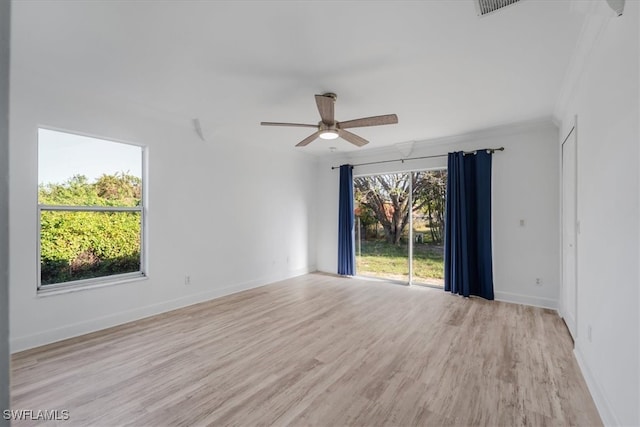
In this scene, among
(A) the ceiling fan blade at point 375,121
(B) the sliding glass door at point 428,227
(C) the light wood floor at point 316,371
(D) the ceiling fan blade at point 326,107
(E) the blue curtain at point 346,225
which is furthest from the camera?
(E) the blue curtain at point 346,225

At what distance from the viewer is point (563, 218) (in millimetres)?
3775

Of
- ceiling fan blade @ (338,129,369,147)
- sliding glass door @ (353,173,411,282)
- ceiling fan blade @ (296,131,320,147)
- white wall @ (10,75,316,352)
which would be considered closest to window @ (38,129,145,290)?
white wall @ (10,75,316,352)

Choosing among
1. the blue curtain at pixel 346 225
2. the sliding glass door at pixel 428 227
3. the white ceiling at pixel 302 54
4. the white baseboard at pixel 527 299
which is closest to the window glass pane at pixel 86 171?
the white ceiling at pixel 302 54

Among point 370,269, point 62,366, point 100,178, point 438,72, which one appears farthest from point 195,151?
→ point 370,269

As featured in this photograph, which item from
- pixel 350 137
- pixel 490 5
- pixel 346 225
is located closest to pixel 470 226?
pixel 346 225

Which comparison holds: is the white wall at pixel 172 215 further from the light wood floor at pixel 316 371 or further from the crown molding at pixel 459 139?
the crown molding at pixel 459 139

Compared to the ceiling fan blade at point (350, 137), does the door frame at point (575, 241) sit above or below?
below

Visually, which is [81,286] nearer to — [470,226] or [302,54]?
[302,54]

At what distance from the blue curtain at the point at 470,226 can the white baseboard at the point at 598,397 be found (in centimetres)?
200

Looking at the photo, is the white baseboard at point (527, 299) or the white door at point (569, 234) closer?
the white door at point (569, 234)

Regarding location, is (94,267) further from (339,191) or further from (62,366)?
(339,191)

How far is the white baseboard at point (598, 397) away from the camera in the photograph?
1.79m

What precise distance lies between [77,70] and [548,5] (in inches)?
147

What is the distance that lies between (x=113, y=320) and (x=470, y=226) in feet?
16.0
